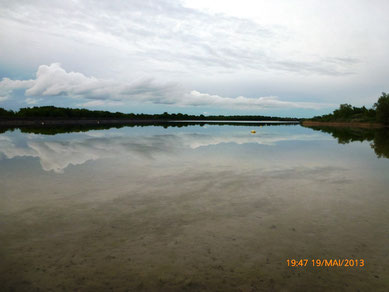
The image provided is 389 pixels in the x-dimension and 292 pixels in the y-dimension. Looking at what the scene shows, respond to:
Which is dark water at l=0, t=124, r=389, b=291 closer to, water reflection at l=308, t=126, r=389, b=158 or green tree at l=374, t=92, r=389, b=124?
water reflection at l=308, t=126, r=389, b=158

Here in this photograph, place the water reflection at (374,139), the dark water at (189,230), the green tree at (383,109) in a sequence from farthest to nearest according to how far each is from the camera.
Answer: the green tree at (383,109), the water reflection at (374,139), the dark water at (189,230)

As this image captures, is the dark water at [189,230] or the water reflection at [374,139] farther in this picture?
the water reflection at [374,139]

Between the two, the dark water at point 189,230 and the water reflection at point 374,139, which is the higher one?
the water reflection at point 374,139

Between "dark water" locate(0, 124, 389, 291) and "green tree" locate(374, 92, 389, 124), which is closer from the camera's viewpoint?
"dark water" locate(0, 124, 389, 291)

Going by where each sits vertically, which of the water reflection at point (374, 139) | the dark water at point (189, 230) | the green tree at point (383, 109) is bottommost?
the dark water at point (189, 230)

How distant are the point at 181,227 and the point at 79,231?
7.58 feet

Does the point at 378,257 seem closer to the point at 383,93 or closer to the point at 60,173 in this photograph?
the point at 60,173

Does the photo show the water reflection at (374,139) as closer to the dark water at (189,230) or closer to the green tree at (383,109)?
the dark water at (189,230)

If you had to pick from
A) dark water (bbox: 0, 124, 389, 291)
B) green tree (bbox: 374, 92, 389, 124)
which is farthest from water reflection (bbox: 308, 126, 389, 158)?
green tree (bbox: 374, 92, 389, 124)

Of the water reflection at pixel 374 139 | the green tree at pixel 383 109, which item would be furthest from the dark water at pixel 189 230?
the green tree at pixel 383 109

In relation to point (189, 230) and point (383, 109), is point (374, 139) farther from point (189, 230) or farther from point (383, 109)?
point (383, 109)

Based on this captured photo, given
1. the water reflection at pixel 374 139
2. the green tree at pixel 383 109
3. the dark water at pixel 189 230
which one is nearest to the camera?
the dark water at pixel 189 230

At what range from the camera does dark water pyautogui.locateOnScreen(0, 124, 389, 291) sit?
15.0 ft

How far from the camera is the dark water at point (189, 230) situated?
4.56 meters
